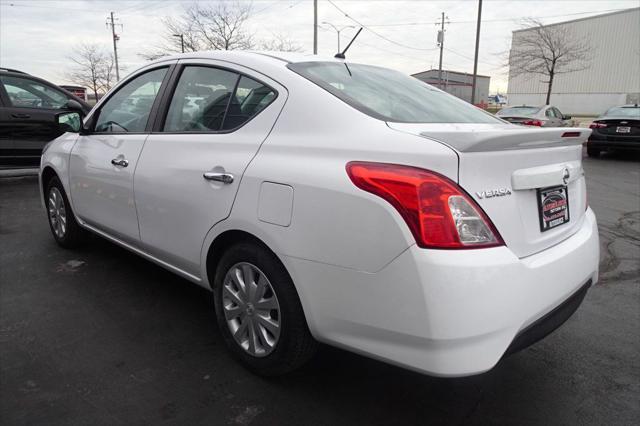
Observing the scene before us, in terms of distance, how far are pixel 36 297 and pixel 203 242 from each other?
1676 millimetres

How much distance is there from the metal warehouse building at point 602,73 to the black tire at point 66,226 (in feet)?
164

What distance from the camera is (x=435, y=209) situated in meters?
1.75

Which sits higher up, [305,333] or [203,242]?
[203,242]

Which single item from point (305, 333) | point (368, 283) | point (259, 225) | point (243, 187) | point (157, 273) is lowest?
point (157, 273)

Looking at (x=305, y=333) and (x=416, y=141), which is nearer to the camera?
(x=416, y=141)

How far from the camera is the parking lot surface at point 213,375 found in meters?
2.18

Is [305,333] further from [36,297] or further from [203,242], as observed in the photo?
[36,297]

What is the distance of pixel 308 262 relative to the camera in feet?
6.58

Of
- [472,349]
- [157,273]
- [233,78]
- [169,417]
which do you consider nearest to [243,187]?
[233,78]

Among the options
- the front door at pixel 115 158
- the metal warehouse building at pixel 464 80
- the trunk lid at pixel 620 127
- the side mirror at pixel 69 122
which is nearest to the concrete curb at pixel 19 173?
the side mirror at pixel 69 122

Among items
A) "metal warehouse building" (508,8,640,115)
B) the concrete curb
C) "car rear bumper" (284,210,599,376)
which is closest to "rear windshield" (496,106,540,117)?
the concrete curb

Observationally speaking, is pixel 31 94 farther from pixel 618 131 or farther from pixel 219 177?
pixel 618 131

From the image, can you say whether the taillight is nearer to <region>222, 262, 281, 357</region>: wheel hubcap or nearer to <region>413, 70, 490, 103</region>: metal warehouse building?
<region>222, 262, 281, 357</region>: wheel hubcap

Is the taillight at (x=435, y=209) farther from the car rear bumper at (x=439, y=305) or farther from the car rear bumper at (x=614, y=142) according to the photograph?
the car rear bumper at (x=614, y=142)
